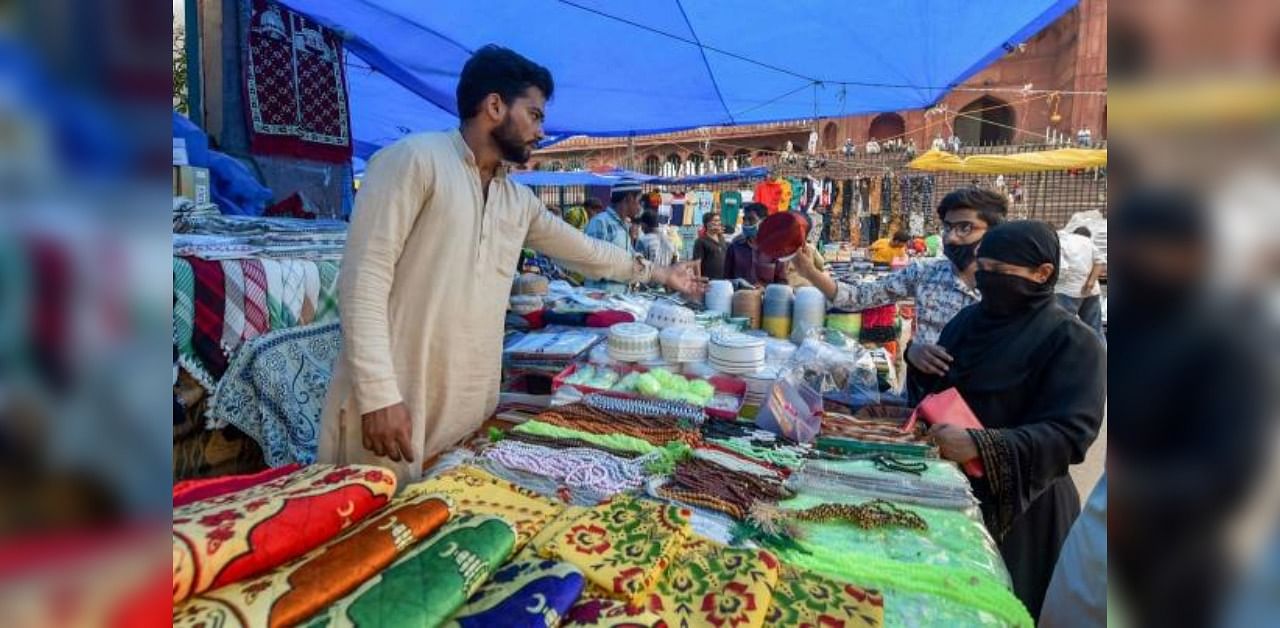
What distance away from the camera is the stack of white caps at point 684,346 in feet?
8.10

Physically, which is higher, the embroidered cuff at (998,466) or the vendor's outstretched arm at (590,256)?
the vendor's outstretched arm at (590,256)

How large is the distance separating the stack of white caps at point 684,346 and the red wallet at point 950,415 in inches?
29.1

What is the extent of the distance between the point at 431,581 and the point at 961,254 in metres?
3.45

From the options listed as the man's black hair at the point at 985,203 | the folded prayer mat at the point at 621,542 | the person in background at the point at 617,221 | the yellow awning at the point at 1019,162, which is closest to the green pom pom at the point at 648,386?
the folded prayer mat at the point at 621,542

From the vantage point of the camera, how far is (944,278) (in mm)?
3773

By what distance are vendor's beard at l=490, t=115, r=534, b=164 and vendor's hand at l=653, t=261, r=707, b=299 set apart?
803 millimetres

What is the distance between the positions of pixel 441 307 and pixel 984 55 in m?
4.94

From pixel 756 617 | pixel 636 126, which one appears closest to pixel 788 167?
pixel 636 126

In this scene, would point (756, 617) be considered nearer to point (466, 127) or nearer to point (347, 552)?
point (347, 552)

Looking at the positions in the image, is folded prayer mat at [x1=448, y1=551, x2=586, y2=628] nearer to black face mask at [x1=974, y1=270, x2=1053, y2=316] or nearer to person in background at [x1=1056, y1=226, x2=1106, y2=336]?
black face mask at [x1=974, y1=270, x2=1053, y2=316]

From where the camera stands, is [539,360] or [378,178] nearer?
[378,178]

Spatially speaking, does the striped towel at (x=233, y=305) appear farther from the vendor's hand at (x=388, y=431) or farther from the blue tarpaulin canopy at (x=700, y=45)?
the blue tarpaulin canopy at (x=700, y=45)

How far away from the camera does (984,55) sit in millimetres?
5242

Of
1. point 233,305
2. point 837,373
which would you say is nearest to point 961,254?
point 837,373
